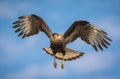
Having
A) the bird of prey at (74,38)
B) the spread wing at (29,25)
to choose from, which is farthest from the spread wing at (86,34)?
the spread wing at (29,25)

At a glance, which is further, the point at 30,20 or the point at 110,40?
the point at 30,20

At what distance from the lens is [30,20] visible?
20391 mm

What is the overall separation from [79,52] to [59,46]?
1.08 meters

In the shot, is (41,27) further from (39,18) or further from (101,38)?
(101,38)

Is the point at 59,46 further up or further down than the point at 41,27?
further down

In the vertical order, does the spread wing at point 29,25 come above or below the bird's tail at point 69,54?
above

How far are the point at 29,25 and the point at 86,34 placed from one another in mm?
2630

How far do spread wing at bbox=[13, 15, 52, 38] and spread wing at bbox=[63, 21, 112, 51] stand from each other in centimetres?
140

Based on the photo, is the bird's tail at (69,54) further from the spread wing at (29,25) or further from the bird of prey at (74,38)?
the spread wing at (29,25)

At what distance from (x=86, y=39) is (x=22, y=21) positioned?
307cm

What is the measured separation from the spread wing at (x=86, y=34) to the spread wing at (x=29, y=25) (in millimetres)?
1400

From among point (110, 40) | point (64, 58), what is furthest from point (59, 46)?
point (110, 40)

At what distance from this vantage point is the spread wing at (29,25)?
20219 millimetres

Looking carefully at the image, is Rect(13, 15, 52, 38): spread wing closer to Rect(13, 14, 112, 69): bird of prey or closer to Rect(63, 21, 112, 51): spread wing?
Rect(13, 14, 112, 69): bird of prey
